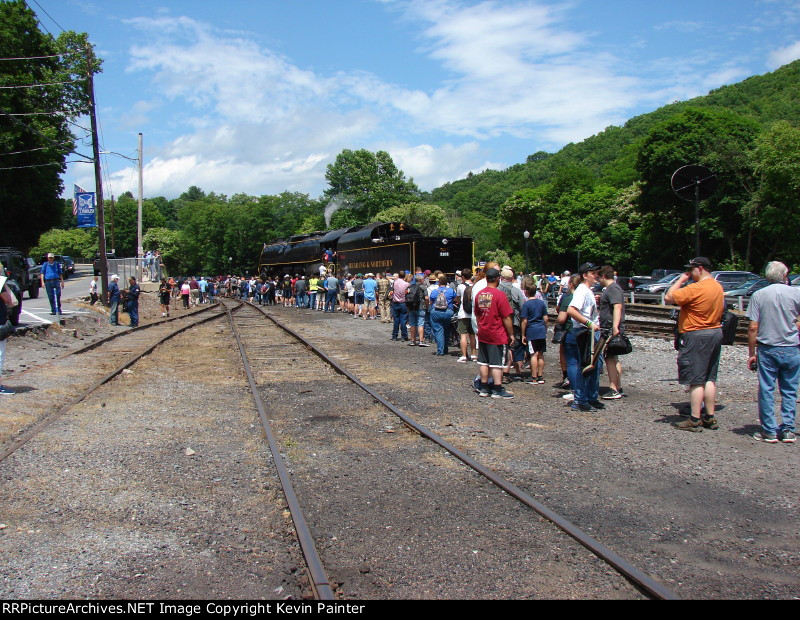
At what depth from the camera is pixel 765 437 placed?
23.8 ft

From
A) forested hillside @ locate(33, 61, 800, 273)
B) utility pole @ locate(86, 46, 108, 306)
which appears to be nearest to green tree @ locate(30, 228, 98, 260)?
forested hillside @ locate(33, 61, 800, 273)

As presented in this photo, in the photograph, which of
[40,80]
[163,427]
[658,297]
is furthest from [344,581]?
[40,80]

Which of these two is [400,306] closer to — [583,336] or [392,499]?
[583,336]

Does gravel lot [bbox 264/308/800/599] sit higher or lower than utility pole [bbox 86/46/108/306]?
lower

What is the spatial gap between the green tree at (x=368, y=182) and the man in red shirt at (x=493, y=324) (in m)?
72.3

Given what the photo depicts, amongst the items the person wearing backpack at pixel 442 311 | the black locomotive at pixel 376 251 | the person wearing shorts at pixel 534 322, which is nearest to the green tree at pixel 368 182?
the black locomotive at pixel 376 251

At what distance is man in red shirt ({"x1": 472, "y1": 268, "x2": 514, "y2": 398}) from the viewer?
9.57 meters

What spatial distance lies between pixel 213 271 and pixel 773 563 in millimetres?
104600

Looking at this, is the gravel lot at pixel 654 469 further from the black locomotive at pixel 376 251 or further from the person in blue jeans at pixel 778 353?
the black locomotive at pixel 376 251

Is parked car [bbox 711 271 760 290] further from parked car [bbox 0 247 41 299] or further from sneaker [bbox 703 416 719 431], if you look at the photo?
parked car [bbox 0 247 41 299]

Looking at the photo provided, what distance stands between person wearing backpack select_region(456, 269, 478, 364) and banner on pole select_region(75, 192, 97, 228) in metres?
26.9

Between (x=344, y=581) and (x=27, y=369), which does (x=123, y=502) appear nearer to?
(x=344, y=581)

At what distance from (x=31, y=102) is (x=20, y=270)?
15.6 meters

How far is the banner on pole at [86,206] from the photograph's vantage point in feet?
115
